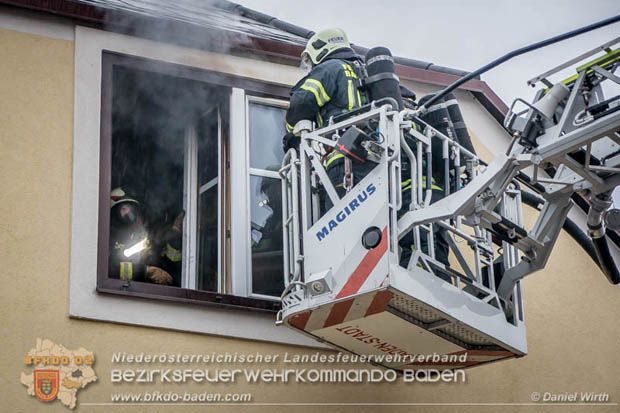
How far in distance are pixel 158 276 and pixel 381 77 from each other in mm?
2559

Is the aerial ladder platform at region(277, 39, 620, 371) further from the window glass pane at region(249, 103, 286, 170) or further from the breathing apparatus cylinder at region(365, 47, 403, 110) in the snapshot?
the window glass pane at region(249, 103, 286, 170)

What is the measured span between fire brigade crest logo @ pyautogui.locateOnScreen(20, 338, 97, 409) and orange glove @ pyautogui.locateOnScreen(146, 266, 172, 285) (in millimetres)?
1275

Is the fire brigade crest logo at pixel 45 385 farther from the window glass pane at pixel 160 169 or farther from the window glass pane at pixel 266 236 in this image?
the window glass pane at pixel 266 236

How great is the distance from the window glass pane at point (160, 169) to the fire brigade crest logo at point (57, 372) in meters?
1.23

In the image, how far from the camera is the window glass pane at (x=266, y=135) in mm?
8984

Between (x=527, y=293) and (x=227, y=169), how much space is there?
329 cm

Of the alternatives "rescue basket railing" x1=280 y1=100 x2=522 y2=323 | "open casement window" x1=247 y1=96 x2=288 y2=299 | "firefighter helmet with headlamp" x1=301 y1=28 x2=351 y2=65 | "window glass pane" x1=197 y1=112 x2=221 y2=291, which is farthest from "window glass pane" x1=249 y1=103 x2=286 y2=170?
"rescue basket railing" x1=280 y1=100 x2=522 y2=323

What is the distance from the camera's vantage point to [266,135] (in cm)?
911

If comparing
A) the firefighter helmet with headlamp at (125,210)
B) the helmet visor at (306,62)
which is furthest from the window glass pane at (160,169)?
the helmet visor at (306,62)

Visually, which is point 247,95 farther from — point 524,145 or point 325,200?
point 524,145

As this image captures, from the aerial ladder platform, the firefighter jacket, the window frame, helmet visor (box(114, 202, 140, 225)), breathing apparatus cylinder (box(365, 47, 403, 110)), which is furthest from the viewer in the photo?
helmet visor (box(114, 202, 140, 225))

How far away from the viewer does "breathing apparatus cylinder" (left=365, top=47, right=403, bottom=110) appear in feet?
25.0

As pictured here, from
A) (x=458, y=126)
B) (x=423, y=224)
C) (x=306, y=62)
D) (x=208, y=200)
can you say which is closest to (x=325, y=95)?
(x=306, y=62)

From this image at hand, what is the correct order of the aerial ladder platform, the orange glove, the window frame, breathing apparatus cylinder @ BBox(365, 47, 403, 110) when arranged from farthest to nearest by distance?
the orange glove
breathing apparatus cylinder @ BBox(365, 47, 403, 110)
the window frame
the aerial ladder platform
